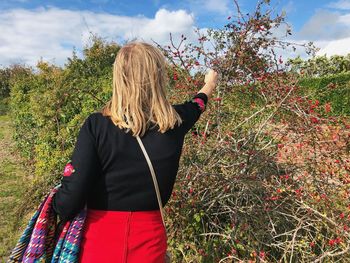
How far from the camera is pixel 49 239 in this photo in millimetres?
1807

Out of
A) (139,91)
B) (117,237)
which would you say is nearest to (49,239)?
(117,237)

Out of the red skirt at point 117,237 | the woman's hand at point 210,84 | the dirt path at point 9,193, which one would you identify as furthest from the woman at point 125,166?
the dirt path at point 9,193

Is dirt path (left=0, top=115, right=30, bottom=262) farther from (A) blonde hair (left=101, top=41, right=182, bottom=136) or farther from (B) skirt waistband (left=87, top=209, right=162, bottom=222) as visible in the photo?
(A) blonde hair (left=101, top=41, right=182, bottom=136)

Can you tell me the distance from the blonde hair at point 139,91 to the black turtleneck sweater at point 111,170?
0.05m

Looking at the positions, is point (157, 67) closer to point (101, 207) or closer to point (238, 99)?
point (101, 207)

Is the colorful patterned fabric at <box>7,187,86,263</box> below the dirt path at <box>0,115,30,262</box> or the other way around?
the other way around

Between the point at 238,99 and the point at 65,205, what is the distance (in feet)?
10.6

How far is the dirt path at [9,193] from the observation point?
477 centimetres

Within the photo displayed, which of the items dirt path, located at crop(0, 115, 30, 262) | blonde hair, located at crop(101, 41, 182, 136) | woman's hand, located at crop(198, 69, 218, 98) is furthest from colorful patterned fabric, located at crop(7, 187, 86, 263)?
dirt path, located at crop(0, 115, 30, 262)

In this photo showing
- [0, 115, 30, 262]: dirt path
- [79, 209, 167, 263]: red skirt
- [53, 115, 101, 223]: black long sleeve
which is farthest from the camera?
[0, 115, 30, 262]: dirt path

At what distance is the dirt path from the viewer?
15.7 ft

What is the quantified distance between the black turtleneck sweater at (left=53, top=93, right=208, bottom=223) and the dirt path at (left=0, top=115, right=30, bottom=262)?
10.3ft

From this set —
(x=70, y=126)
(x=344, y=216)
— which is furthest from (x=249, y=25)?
(x=70, y=126)

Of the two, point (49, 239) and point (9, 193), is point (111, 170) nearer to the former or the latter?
point (49, 239)
